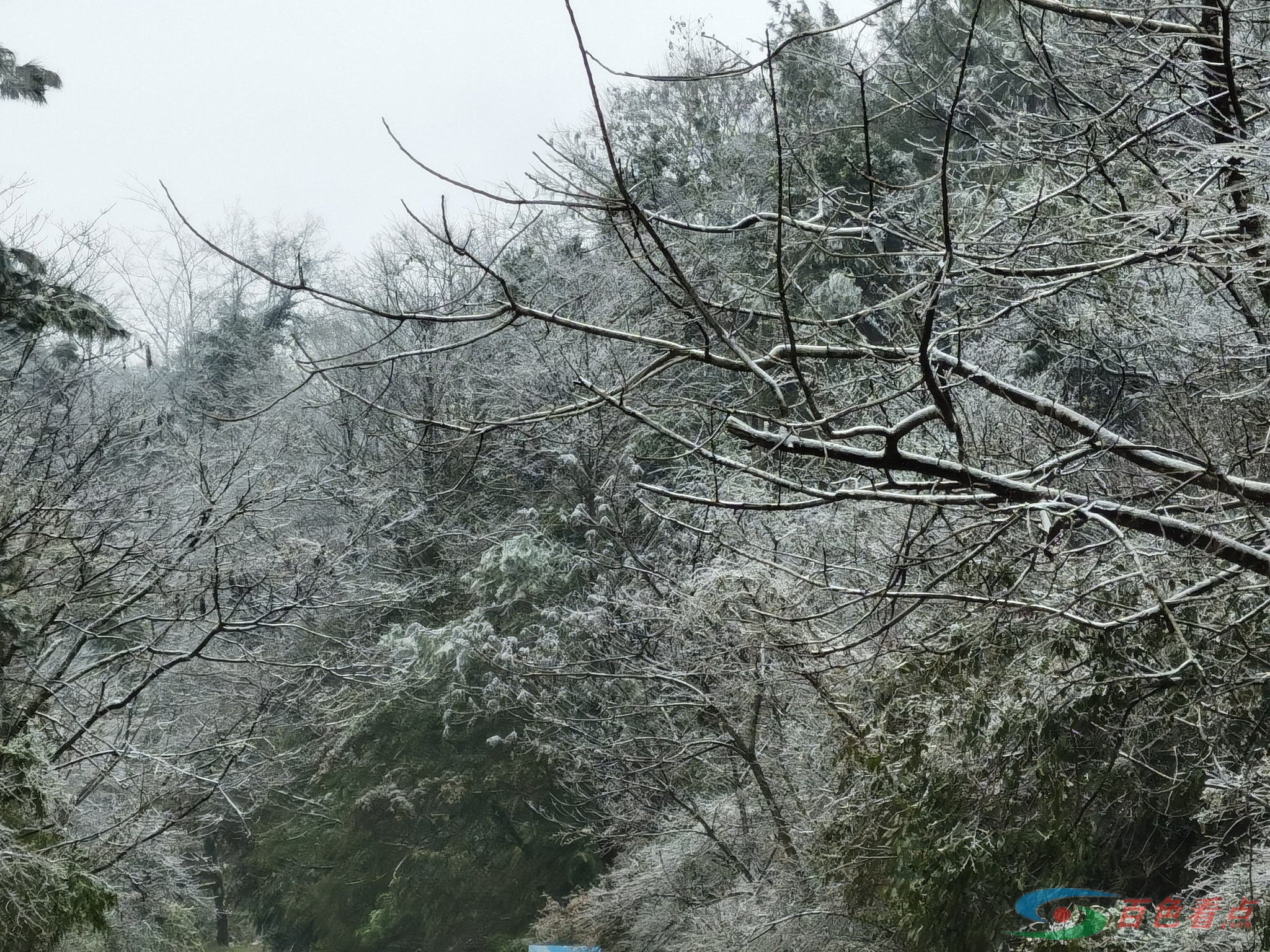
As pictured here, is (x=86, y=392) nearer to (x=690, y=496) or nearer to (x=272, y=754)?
(x=272, y=754)

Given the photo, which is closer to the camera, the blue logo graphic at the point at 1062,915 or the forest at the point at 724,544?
the forest at the point at 724,544

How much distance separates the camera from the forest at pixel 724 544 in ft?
12.3

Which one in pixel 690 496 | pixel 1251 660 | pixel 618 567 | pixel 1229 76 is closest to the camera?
pixel 1229 76

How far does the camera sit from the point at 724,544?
14.3 ft

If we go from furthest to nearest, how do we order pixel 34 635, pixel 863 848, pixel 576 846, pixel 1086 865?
pixel 576 846, pixel 34 635, pixel 863 848, pixel 1086 865

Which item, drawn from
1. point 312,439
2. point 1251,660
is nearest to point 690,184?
point 312,439

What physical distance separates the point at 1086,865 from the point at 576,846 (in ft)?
41.9

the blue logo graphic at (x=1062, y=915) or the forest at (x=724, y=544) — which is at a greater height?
the forest at (x=724, y=544)

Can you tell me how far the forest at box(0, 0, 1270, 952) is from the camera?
12.3 ft

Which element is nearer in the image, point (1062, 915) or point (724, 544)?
point (724, 544)

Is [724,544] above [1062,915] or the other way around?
above

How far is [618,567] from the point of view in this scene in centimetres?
1593

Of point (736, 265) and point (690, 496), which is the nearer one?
point (690, 496)

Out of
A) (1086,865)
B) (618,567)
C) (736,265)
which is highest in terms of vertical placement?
(736,265)
